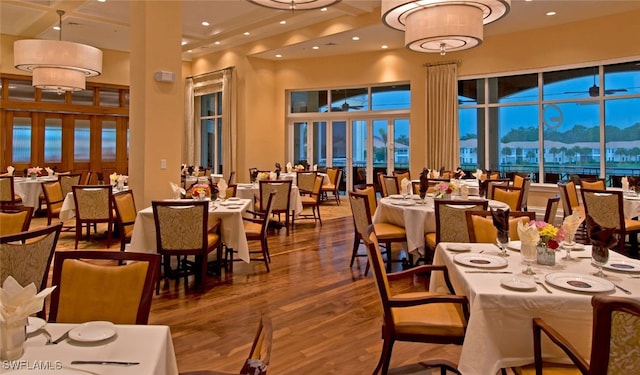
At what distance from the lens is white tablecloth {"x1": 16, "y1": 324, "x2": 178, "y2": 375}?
58.1 inches

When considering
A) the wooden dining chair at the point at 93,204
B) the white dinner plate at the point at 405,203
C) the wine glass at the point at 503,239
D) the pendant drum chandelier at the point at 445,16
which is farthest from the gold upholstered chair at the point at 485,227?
the wooden dining chair at the point at 93,204

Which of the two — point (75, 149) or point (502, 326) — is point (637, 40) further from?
point (75, 149)

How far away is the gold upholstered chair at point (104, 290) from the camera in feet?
7.06

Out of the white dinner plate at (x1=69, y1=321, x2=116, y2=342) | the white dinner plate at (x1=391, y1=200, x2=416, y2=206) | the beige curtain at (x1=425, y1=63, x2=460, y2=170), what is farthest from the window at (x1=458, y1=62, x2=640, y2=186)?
the white dinner plate at (x1=69, y1=321, x2=116, y2=342)

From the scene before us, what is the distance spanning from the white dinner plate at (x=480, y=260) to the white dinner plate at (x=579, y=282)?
31cm

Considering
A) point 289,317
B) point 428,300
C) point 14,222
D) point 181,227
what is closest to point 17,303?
point 428,300

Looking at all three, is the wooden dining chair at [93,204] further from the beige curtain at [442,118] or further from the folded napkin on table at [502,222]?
the beige curtain at [442,118]

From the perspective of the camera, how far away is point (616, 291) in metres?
2.22

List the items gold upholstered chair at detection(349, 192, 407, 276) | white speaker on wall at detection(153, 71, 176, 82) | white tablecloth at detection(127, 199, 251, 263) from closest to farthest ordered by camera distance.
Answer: white tablecloth at detection(127, 199, 251, 263), gold upholstered chair at detection(349, 192, 407, 276), white speaker on wall at detection(153, 71, 176, 82)

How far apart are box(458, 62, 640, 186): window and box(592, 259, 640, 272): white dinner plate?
27.4ft

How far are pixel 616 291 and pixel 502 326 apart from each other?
1.97ft

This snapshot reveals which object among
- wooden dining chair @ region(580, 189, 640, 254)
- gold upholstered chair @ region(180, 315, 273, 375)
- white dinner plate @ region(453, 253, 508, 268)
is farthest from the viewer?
wooden dining chair @ region(580, 189, 640, 254)

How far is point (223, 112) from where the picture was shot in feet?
43.8

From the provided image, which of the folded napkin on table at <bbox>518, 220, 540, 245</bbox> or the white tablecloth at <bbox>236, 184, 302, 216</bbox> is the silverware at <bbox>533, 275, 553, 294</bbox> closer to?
the folded napkin on table at <bbox>518, 220, 540, 245</bbox>
